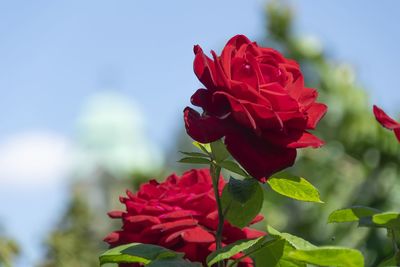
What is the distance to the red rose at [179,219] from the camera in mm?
1130

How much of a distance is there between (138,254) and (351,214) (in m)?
0.25

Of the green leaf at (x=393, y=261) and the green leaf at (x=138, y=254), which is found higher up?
the green leaf at (x=138, y=254)

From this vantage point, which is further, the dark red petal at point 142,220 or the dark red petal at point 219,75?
the dark red petal at point 142,220

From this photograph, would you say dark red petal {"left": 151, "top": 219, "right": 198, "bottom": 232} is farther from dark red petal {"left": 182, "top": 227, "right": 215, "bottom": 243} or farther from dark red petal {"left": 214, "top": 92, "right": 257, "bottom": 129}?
dark red petal {"left": 214, "top": 92, "right": 257, "bottom": 129}

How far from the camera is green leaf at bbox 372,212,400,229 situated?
39.2 inches

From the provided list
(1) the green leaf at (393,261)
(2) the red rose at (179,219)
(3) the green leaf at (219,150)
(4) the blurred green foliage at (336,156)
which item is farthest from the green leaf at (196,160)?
(4) the blurred green foliage at (336,156)

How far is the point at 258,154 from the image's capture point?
0.98 meters

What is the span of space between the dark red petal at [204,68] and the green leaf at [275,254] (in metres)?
0.19

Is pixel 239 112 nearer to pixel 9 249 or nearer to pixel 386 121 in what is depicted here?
pixel 386 121

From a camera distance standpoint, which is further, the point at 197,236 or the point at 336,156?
the point at 336,156

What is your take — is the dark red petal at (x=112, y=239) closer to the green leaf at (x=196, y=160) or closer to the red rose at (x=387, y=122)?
the green leaf at (x=196, y=160)

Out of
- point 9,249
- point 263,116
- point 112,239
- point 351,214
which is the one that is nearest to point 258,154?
point 263,116

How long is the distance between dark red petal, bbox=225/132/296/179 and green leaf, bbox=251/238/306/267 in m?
0.09

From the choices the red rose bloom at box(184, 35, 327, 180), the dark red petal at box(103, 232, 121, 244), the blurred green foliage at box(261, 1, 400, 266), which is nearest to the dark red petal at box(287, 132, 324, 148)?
the red rose bloom at box(184, 35, 327, 180)
